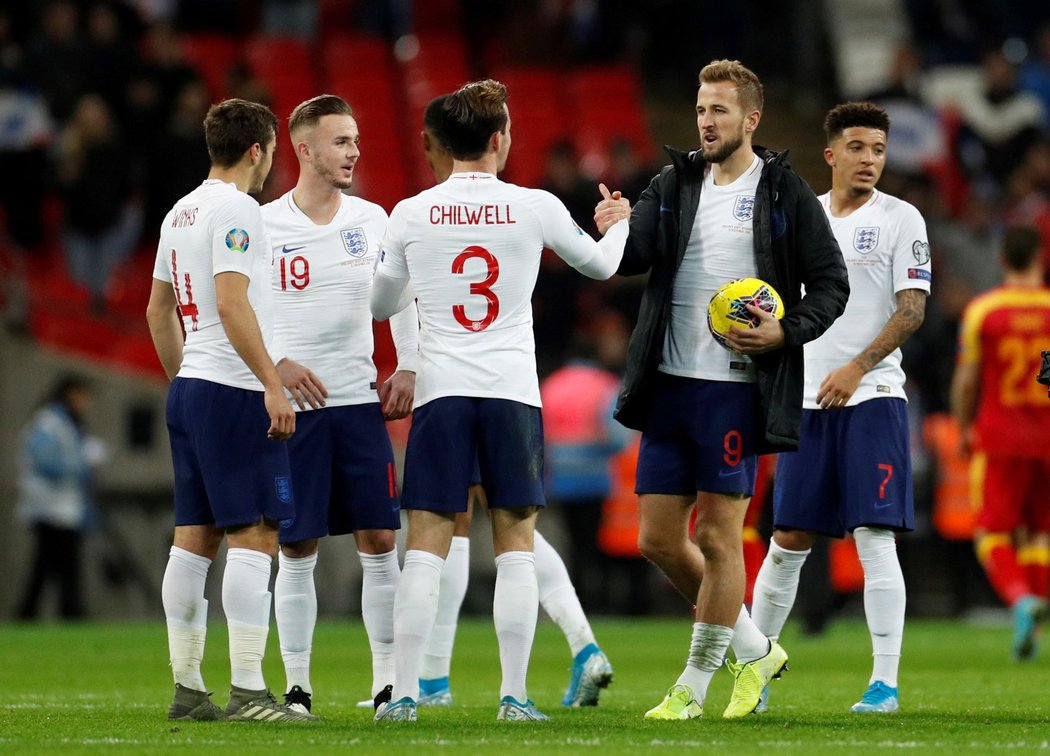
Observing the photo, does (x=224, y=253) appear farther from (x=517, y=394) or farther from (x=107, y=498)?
(x=107, y=498)

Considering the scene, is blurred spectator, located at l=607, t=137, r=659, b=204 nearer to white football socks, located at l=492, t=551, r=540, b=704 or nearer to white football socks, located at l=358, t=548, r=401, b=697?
white football socks, located at l=358, t=548, r=401, b=697

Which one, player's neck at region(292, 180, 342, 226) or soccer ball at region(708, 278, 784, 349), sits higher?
player's neck at region(292, 180, 342, 226)

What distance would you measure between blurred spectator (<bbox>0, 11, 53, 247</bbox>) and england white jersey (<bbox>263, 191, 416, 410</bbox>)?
10.9 metres

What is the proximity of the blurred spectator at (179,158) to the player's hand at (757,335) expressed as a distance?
36.5 ft

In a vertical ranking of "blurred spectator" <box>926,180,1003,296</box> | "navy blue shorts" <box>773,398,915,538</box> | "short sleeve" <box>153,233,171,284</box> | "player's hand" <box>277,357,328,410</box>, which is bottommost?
"navy blue shorts" <box>773,398,915,538</box>

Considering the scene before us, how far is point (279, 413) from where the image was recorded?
664cm

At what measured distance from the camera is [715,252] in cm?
717

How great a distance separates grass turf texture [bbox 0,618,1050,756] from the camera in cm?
618

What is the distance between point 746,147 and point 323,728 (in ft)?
9.21

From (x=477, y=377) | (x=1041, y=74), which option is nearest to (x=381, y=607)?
(x=477, y=377)

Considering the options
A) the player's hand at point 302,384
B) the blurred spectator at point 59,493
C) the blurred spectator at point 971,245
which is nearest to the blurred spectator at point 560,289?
the blurred spectator at point 971,245

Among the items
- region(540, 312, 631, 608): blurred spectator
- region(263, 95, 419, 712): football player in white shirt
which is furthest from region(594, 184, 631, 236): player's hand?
region(540, 312, 631, 608): blurred spectator

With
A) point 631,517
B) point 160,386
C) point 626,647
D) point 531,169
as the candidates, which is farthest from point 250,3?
point 626,647

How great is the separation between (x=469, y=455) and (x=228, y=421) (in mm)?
925
